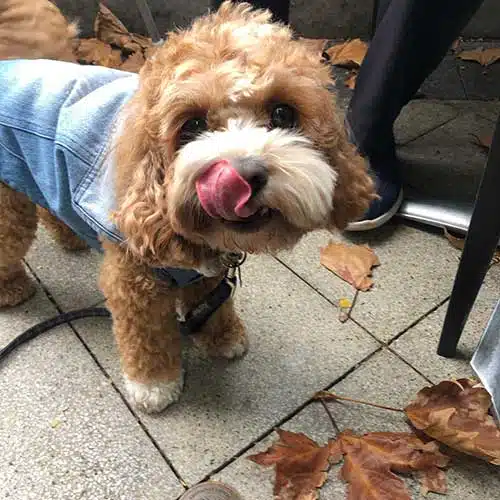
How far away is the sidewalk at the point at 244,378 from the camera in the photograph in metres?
1.83

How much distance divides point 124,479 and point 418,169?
177cm

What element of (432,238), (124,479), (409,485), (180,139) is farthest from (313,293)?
(180,139)

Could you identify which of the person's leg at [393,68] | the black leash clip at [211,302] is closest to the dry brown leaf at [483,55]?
the person's leg at [393,68]

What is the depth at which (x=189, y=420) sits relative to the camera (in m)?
1.97

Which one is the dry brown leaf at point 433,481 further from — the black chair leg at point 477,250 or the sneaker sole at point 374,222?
the sneaker sole at point 374,222

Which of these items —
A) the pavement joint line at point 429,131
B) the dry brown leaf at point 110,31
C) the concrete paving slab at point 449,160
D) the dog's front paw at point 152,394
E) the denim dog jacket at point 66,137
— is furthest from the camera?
the dry brown leaf at point 110,31

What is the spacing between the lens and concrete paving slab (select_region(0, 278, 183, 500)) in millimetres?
1810

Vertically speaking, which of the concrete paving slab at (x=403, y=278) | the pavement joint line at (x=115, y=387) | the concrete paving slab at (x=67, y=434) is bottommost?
the concrete paving slab at (x=67, y=434)

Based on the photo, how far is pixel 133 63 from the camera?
10.6 feet

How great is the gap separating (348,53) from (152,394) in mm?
2171

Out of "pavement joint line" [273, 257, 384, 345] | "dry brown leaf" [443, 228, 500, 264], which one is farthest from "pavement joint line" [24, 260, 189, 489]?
"dry brown leaf" [443, 228, 500, 264]

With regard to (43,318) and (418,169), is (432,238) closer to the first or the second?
(418,169)

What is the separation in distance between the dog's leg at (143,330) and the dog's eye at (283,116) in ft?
1.81

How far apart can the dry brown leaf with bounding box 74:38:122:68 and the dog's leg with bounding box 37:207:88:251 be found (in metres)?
1.11
